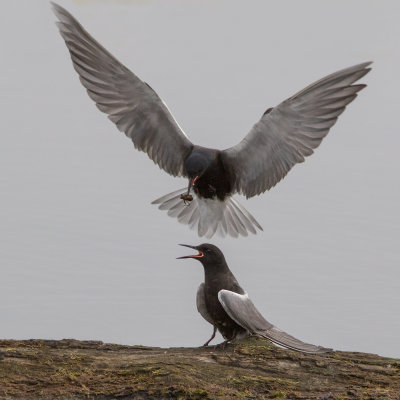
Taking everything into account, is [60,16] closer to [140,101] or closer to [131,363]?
[140,101]

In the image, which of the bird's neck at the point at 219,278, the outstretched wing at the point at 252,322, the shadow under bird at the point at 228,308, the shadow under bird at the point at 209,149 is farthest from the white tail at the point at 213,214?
the outstretched wing at the point at 252,322

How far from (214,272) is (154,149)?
219cm

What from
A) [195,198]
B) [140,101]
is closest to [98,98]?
[140,101]

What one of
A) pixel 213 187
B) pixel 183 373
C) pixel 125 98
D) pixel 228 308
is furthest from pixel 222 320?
pixel 125 98

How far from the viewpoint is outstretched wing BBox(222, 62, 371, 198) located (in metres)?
8.13

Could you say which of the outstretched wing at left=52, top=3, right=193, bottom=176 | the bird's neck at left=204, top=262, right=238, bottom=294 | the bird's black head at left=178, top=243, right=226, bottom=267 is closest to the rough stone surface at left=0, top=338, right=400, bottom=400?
the bird's neck at left=204, top=262, right=238, bottom=294

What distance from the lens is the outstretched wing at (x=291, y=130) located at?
8133 mm

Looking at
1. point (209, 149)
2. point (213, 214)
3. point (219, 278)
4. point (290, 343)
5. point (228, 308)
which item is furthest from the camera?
point (213, 214)

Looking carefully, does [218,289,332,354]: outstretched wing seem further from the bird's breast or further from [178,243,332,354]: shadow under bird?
the bird's breast

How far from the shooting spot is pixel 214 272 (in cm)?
716

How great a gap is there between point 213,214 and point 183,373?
3.37m

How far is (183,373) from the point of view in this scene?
5840 millimetres

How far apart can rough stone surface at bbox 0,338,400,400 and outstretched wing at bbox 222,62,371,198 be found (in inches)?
91.0

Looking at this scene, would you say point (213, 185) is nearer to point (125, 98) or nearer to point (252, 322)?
point (125, 98)
